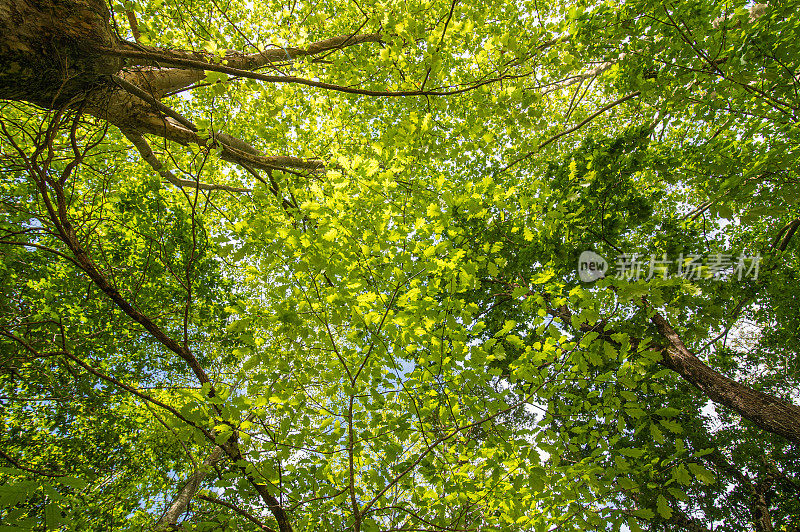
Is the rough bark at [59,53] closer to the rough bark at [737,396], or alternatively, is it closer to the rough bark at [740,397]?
the rough bark at [737,396]

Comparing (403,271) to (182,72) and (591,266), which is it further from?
(182,72)

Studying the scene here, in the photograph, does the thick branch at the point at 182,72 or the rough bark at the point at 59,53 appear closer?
the rough bark at the point at 59,53

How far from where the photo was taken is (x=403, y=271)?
230 cm

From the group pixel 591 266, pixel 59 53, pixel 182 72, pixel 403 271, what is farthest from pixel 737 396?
pixel 182 72

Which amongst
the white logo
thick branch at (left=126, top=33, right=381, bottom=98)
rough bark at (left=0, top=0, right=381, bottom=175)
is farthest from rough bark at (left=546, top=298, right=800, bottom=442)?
thick branch at (left=126, top=33, right=381, bottom=98)

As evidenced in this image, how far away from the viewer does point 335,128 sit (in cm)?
717

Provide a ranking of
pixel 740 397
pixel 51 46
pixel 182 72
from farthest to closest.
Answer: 1. pixel 182 72
2. pixel 740 397
3. pixel 51 46

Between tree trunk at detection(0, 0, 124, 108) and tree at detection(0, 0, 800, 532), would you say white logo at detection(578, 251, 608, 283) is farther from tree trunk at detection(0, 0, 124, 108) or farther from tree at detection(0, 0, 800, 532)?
tree trunk at detection(0, 0, 124, 108)

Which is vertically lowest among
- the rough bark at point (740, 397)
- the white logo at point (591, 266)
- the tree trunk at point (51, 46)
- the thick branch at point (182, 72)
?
the rough bark at point (740, 397)

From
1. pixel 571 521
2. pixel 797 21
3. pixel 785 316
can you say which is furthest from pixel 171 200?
pixel 785 316

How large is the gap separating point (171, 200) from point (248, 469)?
786cm

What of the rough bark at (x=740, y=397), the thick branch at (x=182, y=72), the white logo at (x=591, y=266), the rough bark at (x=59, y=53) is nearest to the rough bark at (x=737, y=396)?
the rough bark at (x=740, y=397)

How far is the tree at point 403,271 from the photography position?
2299 mm

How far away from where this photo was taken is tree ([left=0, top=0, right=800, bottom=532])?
2299 mm
